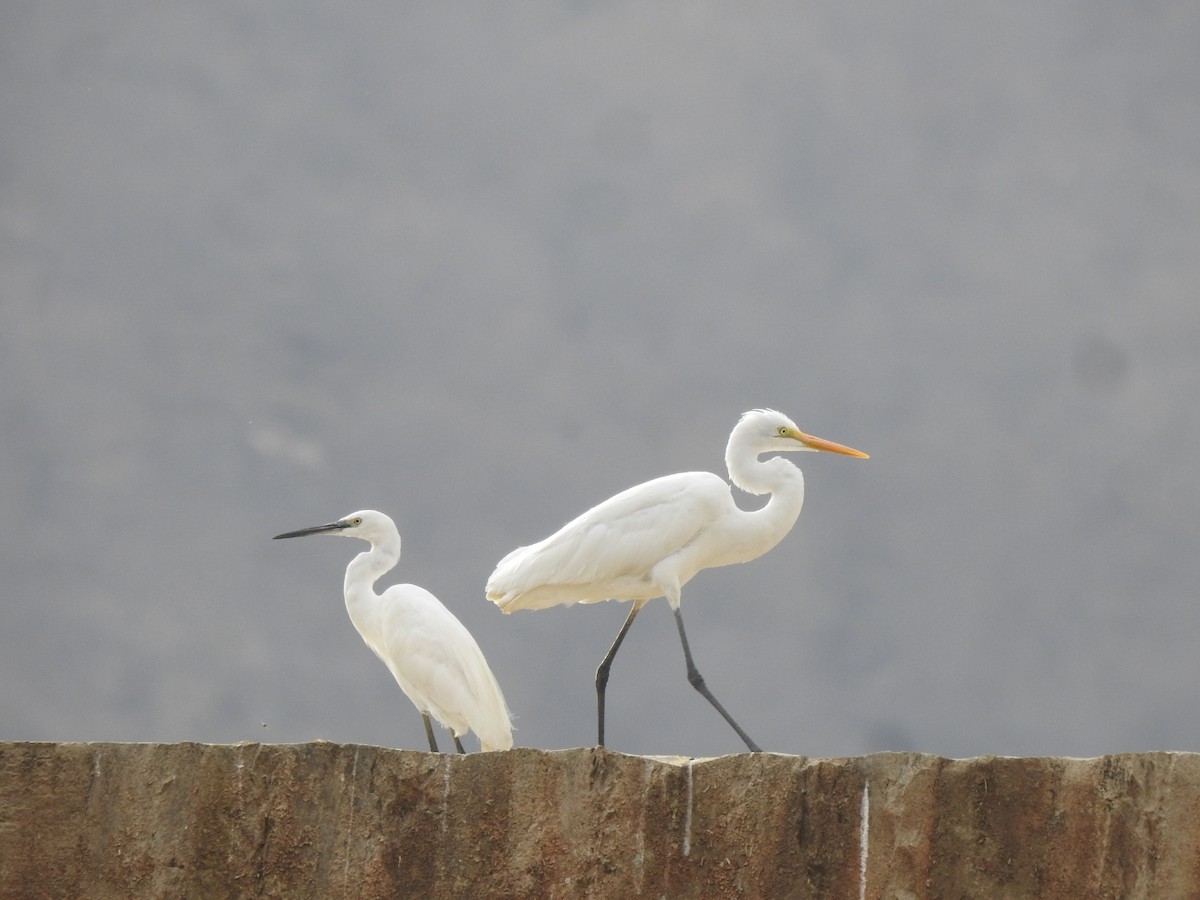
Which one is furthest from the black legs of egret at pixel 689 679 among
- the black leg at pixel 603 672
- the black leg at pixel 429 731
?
the black leg at pixel 429 731

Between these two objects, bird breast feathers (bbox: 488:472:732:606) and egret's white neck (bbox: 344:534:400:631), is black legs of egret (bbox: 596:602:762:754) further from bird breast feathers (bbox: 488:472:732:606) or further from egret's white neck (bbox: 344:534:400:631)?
egret's white neck (bbox: 344:534:400:631)

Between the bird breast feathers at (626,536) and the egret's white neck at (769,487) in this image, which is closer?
the bird breast feathers at (626,536)

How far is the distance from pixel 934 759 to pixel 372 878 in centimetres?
271

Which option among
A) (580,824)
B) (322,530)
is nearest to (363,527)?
(322,530)

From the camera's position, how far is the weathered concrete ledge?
6258 millimetres

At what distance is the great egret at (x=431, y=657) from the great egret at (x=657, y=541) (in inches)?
58.3

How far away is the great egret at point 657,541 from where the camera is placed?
9.01 m

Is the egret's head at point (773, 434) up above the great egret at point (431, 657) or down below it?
above

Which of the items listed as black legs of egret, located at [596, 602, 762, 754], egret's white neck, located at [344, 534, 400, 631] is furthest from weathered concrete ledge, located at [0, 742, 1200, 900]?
egret's white neck, located at [344, 534, 400, 631]

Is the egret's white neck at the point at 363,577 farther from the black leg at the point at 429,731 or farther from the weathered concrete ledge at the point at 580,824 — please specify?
the weathered concrete ledge at the point at 580,824

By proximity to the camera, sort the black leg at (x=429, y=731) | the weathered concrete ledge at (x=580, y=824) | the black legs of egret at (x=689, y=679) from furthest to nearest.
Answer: the black leg at (x=429, y=731) → the black legs of egret at (x=689, y=679) → the weathered concrete ledge at (x=580, y=824)

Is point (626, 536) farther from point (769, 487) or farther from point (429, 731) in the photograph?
point (429, 731)

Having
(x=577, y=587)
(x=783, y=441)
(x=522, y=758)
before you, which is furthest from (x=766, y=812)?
(x=783, y=441)

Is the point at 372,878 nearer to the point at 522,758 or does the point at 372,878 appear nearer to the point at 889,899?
the point at 522,758
